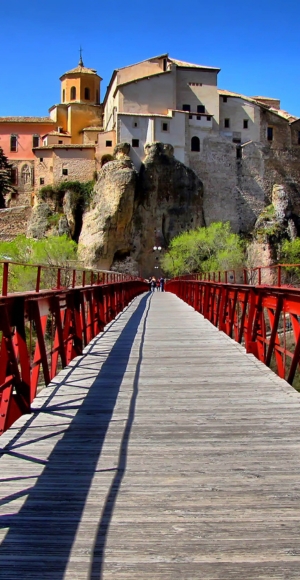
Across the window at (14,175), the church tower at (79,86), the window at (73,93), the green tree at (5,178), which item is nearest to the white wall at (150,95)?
the church tower at (79,86)

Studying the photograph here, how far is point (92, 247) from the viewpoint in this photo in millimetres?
56156

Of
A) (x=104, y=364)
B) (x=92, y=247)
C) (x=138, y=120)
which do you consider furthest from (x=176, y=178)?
(x=104, y=364)

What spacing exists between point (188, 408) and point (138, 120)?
57.3m

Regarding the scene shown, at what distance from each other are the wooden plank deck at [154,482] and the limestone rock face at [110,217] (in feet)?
162

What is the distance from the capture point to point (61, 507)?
137 inches

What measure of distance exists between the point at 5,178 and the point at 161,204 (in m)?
18.3

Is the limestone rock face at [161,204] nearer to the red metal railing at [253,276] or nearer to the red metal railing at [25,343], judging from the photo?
the red metal railing at [253,276]

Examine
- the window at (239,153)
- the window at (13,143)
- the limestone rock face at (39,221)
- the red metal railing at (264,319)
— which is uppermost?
the window at (13,143)

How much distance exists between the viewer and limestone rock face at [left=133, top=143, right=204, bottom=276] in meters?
59.2

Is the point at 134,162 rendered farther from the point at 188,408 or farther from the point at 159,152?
the point at 188,408

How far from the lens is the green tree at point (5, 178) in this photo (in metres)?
65.0

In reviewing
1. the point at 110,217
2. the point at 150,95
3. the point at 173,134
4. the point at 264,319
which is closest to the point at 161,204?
the point at 110,217

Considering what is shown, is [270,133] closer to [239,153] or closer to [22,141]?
[239,153]

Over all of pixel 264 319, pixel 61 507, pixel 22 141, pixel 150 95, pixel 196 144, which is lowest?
pixel 61 507
